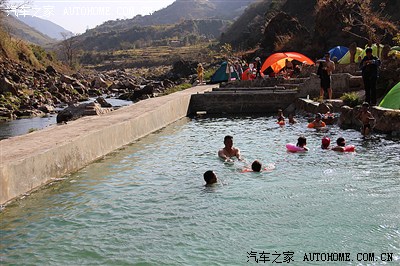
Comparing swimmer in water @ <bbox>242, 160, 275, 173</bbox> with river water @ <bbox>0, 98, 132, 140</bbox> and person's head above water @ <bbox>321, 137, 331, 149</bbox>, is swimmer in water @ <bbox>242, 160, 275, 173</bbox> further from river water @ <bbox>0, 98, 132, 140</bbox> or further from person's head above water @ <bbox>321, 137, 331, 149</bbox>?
river water @ <bbox>0, 98, 132, 140</bbox>

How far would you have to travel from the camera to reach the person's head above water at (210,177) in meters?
9.35

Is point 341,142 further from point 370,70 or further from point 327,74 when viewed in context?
point 327,74

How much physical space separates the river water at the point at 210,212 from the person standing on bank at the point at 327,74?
633cm

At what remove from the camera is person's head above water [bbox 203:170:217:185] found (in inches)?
368

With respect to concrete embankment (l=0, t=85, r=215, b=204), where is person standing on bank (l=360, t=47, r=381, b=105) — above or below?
above

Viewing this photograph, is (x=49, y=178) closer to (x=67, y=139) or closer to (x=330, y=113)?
(x=67, y=139)

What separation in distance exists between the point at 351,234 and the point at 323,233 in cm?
36

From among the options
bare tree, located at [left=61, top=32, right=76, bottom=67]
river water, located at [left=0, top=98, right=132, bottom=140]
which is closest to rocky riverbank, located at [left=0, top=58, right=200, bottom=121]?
river water, located at [left=0, top=98, right=132, bottom=140]

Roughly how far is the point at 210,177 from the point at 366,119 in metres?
6.41

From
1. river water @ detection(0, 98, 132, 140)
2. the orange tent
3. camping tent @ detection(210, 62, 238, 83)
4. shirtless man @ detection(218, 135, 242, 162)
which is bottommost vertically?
river water @ detection(0, 98, 132, 140)

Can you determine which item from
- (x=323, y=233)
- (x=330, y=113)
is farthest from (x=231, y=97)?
(x=323, y=233)

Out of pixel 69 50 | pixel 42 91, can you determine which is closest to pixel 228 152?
pixel 42 91

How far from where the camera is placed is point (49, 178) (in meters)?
9.59

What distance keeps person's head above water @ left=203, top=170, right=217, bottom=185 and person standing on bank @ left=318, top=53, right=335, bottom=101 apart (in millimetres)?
10340
